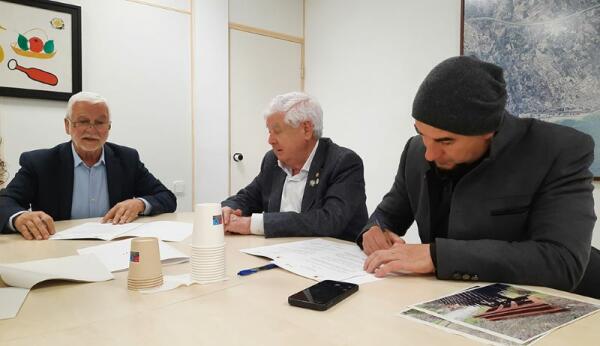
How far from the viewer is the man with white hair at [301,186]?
1.62 m

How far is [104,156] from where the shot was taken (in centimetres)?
220

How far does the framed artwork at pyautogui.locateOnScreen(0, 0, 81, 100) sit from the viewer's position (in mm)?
2615

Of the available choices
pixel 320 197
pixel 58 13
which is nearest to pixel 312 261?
pixel 320 197

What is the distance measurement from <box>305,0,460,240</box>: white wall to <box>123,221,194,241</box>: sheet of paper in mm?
2062

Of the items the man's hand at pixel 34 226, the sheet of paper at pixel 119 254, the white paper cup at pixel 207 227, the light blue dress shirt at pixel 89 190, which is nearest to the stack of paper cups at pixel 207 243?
the white paper cup at pixel 207 227

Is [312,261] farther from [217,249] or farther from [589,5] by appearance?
[589,5]

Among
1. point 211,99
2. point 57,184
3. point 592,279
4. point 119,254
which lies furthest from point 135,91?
point 592,279

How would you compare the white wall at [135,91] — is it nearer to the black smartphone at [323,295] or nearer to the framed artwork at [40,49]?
the framed artwork at [40,49]

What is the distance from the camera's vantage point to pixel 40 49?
2721 mm

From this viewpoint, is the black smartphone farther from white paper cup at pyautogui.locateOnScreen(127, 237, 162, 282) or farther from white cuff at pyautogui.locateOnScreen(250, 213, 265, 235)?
white cuff at pyautogui.locateOnScreen(250, 213, 265, 235)

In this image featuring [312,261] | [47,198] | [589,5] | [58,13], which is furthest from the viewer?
[58,13]

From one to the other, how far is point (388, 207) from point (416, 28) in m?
2.17

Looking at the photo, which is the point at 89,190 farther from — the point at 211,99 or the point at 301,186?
the point at 211,99

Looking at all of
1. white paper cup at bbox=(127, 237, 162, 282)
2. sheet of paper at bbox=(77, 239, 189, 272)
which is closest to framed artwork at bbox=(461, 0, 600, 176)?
sheet of paper at bbox=(77, 239, 189, 272)
